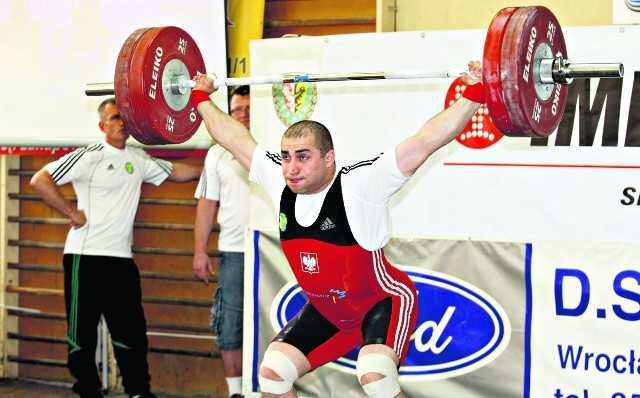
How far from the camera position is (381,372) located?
3490mm

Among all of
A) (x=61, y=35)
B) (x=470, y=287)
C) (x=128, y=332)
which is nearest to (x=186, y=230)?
(x=128, y=332)

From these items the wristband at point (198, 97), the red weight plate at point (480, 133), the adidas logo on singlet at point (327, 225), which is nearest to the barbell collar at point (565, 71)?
the red weight plate at point (480, 133)

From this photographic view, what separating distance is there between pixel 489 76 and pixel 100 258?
2.43 metres

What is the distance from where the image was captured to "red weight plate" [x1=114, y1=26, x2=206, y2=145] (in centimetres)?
386

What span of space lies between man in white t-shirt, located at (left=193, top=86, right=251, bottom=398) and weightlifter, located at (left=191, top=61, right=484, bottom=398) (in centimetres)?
118

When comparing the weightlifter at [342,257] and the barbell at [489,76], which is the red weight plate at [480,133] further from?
the weightlifter at [342,257]

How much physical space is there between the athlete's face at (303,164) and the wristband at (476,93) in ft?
1.89

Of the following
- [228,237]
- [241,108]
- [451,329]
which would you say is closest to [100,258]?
[228,237]

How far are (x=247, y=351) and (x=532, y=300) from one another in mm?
1318

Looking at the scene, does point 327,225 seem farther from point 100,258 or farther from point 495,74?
point 100,258

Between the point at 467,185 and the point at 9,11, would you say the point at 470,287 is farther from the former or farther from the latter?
the point at 9,11

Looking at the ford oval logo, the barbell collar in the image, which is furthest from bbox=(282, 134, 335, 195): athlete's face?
the ford oval logo

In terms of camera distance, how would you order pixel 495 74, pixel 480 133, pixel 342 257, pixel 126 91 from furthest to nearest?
1. pixel 480 133
2. pixel 126 91
3. pixel 342 257
4. pixel 495 74

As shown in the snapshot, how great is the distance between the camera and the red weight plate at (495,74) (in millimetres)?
3334
